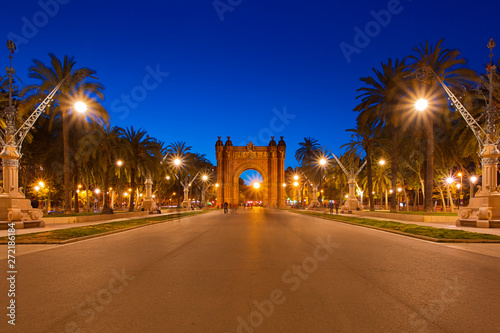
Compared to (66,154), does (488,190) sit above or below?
below

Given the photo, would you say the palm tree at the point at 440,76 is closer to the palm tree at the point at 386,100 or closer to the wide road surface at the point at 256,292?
the palm tree at the point at 386,100

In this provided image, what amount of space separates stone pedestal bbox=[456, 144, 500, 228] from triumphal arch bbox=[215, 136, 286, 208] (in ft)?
210

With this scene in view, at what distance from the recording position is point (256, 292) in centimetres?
632

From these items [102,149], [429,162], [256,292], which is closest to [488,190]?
[429,162]

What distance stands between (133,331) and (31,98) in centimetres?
2750

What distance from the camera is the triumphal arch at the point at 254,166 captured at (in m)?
85.2

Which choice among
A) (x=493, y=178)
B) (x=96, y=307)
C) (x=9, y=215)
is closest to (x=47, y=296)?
(x=96, y=307)

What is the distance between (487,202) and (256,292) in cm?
1879

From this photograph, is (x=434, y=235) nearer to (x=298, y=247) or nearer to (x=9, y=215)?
(x=298, y=247)

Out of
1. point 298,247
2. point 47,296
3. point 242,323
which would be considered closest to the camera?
point 242,323

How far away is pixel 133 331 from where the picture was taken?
4.55m

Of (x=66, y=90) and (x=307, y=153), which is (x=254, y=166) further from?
(x=66, y=90)

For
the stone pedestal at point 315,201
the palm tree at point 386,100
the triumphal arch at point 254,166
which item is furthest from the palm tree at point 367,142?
the triumphal arch at point 254,166

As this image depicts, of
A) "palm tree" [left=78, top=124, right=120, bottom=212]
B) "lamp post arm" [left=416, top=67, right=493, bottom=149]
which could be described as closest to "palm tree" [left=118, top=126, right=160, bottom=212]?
"palm tree" [left=78, top=124, right=120, bottom=212]
